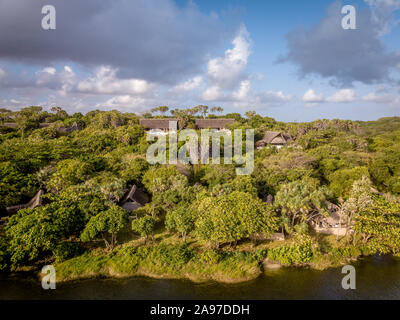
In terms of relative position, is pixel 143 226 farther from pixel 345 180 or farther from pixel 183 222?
pixel 345 180

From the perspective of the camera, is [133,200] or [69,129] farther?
[69,129]

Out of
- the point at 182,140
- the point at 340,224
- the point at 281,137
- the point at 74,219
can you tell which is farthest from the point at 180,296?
the point at 281,137

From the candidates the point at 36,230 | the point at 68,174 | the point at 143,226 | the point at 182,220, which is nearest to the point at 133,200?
the point at 143,226

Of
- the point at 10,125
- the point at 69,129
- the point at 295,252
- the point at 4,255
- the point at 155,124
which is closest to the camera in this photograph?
the point at 4,255

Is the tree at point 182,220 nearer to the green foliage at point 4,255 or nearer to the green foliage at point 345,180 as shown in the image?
the green foliage at point 4,255

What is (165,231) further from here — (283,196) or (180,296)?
(283,196)

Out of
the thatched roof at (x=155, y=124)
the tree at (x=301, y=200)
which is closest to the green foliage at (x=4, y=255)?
the tree at (x=301, y=200)
